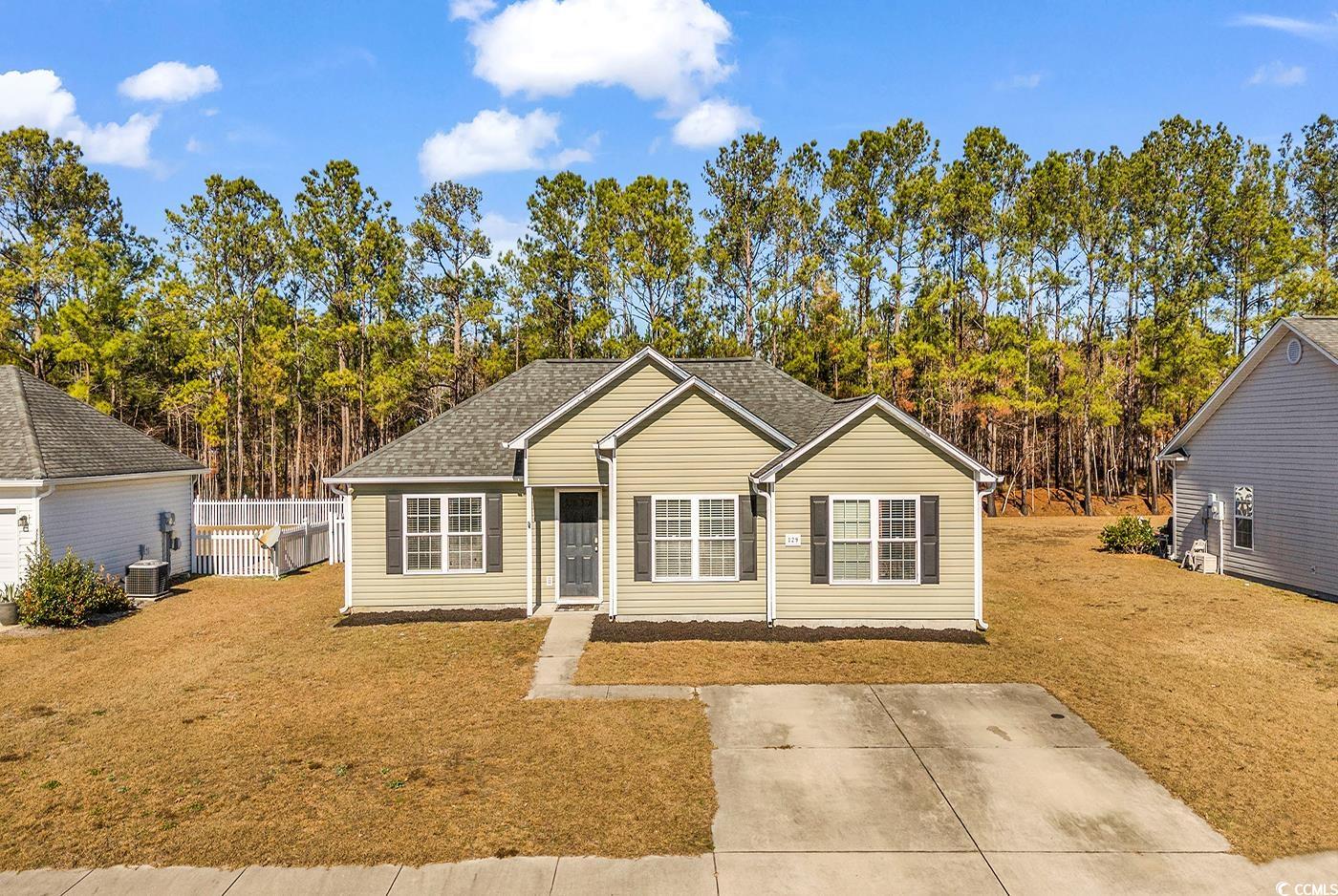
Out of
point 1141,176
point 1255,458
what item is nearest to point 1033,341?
point 1141,176

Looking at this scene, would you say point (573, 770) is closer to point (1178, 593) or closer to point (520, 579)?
point (520, 579)

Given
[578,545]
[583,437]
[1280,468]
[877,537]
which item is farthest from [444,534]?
[1280,468]

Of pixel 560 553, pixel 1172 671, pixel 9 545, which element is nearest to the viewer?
pixel 1172 671

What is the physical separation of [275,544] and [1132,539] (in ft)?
81.5

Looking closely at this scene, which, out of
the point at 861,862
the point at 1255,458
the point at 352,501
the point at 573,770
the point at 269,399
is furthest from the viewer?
the point at 269,399

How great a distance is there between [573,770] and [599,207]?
97.6 feet

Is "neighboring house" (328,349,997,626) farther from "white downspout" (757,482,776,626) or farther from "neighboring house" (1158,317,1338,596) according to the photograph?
"neighboring house" (1158,317,1338,596)

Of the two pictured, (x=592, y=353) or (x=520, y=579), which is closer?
(x=520, y=579)

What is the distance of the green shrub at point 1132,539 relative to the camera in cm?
2194

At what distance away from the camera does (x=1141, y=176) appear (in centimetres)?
3288

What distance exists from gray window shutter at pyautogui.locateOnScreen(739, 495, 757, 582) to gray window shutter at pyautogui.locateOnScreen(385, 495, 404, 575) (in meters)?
6.87

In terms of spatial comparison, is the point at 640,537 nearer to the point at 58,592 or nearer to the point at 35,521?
the point at 58,592

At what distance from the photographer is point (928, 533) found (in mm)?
12930

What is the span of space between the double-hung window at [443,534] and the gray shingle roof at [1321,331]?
730 inches
